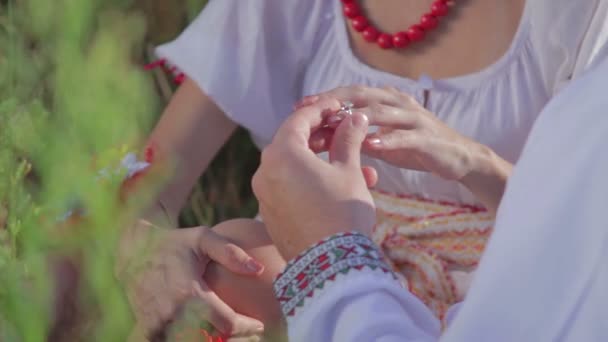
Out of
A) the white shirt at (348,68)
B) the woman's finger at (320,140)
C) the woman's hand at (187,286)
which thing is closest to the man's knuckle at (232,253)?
the woman's hand at (187,286)

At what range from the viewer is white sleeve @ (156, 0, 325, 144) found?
1.62 meters

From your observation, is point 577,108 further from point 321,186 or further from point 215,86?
point 215,86

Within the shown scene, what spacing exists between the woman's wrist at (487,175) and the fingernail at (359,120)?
0.28m

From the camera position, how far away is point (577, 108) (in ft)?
2.24

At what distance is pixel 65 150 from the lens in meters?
0.64

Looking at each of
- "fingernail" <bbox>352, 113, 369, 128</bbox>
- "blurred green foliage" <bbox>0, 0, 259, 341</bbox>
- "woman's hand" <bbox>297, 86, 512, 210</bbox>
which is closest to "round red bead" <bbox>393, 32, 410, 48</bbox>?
"woman's hand" <bbox>297, 86, 512, 210</bbox>

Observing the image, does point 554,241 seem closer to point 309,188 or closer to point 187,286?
point 309,188

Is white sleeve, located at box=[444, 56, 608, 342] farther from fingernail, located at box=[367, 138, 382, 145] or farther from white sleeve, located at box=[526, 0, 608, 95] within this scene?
white sleeve, located at box=[526, 0, 608, 95]

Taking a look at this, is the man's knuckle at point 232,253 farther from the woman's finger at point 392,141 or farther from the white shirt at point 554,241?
the white shirt at point 554,241

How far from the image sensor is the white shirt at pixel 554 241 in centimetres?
66

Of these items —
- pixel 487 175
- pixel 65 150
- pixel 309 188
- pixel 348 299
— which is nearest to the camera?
pixel 65 150

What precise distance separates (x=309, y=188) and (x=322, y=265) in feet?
0.33

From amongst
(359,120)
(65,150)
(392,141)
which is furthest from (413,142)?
(65,150)

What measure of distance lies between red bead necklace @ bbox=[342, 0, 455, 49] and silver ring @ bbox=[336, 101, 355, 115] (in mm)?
373
